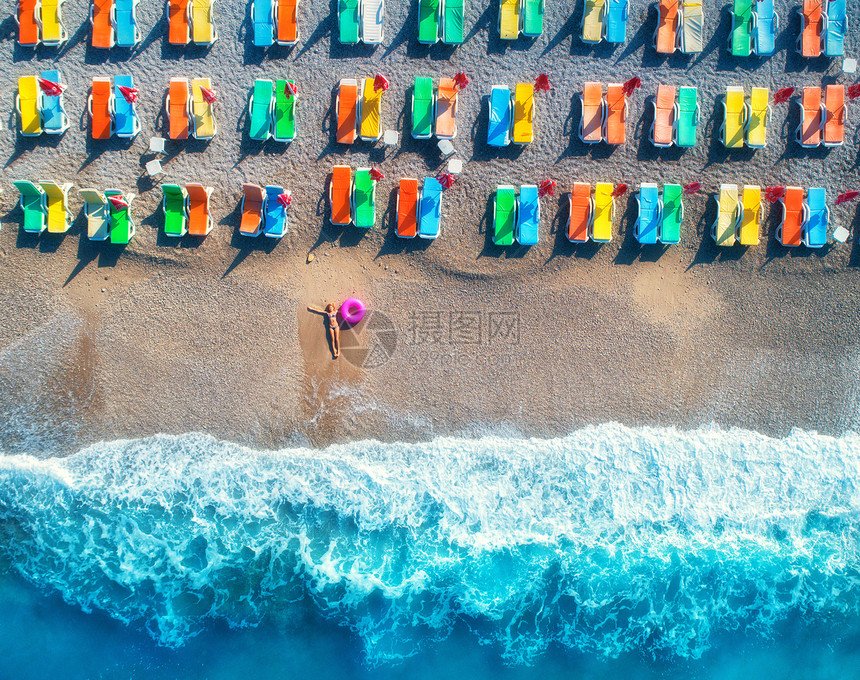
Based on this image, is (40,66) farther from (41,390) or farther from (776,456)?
(776,456)

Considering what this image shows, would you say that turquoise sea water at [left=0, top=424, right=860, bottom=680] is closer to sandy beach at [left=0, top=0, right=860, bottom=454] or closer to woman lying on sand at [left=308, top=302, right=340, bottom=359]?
sandy beach at [left=0, top=0, right=860, bottom=454]

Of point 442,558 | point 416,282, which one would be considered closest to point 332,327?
point 416,282

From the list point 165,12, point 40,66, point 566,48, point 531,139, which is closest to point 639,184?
point 531,139

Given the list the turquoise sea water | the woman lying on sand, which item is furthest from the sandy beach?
the turquoise sea water

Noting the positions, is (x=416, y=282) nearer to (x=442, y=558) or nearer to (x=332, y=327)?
(x=332, y=327)

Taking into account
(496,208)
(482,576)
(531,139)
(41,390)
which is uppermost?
(531,139)
